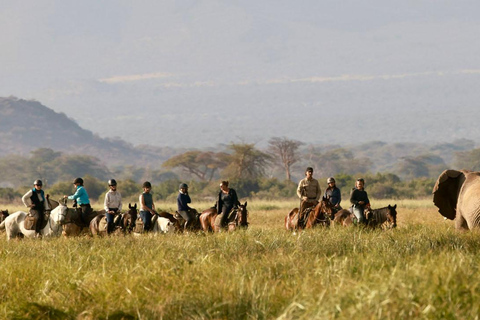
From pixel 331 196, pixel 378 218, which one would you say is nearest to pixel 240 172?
pixel 331 196

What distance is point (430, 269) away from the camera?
812cm

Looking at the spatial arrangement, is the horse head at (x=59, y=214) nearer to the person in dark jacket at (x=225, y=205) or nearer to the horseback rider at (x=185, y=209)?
the horseback rider at (x=185, y=209)

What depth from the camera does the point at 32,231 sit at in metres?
18.6

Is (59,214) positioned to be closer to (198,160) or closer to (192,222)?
(192,222)

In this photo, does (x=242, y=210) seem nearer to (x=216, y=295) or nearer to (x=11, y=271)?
(x=11, y=271)

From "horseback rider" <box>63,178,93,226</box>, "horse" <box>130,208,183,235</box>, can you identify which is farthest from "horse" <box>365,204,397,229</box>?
"horseback rider" <box>63,178,93,226</box>

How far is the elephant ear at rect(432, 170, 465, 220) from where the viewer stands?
17.0 meters

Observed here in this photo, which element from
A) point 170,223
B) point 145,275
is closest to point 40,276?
point 145,275

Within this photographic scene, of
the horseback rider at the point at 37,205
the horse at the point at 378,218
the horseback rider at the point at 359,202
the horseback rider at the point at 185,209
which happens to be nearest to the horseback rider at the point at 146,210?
the horseback rider at the point at 185,209

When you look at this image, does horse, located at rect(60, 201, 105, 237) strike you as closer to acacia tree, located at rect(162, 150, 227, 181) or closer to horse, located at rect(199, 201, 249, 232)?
horse, located at rect(199, 201, 249, 232)

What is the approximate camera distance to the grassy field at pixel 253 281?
24.9 ft

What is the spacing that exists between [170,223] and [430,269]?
1063cm

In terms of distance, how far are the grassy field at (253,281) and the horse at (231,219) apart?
401cm

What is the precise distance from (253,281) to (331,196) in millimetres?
9715
